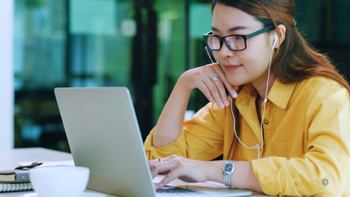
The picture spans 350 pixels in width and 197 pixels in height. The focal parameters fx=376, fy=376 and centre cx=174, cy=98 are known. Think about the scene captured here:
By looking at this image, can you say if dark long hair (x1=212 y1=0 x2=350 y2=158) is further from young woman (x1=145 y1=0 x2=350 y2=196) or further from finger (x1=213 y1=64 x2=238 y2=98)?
finger (x1=213 y1=64 x2=238 y2=98)

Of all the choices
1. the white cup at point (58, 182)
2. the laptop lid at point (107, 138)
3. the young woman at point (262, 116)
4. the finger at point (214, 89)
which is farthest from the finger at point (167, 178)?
the finger at point (214, 89)

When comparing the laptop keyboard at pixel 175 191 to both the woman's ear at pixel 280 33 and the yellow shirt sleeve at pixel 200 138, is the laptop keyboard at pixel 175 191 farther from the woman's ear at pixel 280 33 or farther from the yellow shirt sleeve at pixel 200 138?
the woman's ear at pixel 280 33

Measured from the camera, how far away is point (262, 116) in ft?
4.13

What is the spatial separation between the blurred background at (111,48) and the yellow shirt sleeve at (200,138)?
2237 mm

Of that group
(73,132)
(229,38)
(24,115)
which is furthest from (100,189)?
(24,115)

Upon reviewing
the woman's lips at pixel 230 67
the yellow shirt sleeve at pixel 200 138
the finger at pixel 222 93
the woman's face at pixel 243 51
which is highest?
the woman's face at pixel 243 51

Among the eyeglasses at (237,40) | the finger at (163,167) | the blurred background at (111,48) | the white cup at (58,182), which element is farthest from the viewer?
the blurred background at (111,48)

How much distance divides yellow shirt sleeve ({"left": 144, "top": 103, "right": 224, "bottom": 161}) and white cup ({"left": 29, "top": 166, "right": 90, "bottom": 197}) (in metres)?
0.68

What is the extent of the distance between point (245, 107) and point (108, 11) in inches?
104

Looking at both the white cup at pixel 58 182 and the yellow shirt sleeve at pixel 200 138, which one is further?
the yellow shirt sleeve at pixel 200 138

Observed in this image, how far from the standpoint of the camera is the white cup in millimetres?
664

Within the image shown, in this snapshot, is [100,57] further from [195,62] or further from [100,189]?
[100,189]

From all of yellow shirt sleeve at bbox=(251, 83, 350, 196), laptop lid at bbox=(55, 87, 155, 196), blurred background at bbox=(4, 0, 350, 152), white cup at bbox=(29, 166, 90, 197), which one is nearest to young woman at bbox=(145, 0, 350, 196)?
yellow shirt sleeve at bbox=(251, 83, 350, 196)

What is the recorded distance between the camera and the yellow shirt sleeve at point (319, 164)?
826mm
